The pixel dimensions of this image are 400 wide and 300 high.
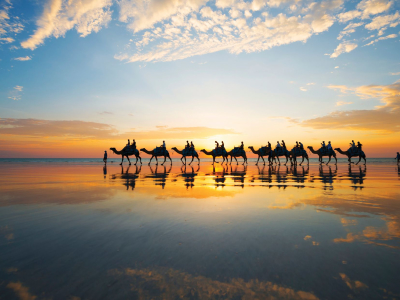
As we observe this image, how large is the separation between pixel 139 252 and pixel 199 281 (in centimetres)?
100

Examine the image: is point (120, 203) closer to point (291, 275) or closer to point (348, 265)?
point (291, 275)

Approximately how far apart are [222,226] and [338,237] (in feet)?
5.87

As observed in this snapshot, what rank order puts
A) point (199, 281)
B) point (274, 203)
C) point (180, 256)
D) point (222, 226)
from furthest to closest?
point (274, 203)
point (222, 226)
point (180, 256)
point (199, 281)

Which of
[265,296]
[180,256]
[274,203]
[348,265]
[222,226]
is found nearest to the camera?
[265,296]

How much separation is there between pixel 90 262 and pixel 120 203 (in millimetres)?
3292

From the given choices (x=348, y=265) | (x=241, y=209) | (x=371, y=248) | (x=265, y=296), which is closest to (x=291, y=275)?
(x=265, y=296)

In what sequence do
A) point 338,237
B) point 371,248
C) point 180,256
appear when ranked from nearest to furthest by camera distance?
1. point 180,256
2. point 371,248
3. point 338,237

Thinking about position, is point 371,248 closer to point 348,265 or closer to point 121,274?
point 348,265

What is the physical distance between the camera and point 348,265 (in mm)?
2363

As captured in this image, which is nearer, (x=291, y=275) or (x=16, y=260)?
(x=291, y=275)

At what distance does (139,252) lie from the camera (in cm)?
271

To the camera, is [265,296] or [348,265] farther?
[348,265]

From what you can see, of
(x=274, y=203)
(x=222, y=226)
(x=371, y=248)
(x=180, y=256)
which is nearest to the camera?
(x=180, y=256)

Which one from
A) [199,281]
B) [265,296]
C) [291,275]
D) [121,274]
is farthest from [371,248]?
[121,274]
